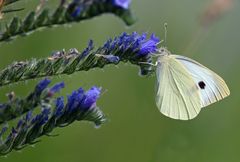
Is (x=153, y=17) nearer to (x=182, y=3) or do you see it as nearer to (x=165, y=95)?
(x=182, y=3)

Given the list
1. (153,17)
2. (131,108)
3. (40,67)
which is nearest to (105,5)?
(40,67)

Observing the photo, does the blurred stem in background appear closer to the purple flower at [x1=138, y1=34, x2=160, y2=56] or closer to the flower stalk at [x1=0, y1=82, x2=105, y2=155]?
the flower stalk at [x1=0, y1=82, x2=105, y2=155]

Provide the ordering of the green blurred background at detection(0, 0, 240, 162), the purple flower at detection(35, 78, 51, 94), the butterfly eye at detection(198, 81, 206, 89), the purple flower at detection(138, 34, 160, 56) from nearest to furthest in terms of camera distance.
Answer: the purple flower at detection(35, 78, 51, 94)
the purple flower at detection(138, 34, 160, 56)
the butterfly eye at detection(198, 81, 206, 89)
the green blurred background at detection(0, 0, 240, 162)

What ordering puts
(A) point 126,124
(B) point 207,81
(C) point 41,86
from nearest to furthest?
(C) point 41,86, (B) point 207,81, (A) point 126,124

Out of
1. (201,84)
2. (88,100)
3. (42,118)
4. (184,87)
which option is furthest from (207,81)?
(42,118)

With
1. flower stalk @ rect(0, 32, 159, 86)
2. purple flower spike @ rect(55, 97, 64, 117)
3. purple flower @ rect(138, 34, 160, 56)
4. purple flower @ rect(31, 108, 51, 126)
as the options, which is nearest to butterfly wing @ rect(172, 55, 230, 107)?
purple flower @ rect(138, 34, 160, 56)

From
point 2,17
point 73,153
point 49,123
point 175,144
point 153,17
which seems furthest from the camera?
point 153,17

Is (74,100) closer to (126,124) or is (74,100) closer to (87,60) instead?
(87,60)
